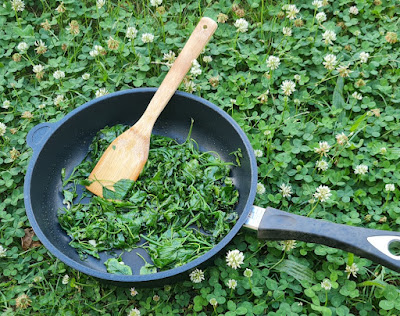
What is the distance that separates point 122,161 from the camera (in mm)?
1988

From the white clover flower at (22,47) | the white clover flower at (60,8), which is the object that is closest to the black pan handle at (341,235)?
the white clover flower at (22,47)

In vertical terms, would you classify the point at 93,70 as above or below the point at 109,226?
above

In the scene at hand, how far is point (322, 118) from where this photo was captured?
7.45 ft

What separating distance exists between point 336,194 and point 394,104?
0.61 meters

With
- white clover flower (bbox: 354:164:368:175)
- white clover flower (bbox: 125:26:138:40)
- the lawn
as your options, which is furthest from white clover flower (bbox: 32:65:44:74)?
white clover flower (bbox: 354:164:368:175)

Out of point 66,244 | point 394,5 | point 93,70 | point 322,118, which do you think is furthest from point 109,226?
point 394,5

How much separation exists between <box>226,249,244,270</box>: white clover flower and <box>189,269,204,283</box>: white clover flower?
0.41ft

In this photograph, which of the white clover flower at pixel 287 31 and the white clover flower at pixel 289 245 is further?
the white clover flower at pixel 287 31

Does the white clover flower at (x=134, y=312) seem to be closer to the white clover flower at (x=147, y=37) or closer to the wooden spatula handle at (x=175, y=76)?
the wooden spatula handle at (x=175, y=76)

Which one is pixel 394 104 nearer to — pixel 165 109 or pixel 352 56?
pixel 352 56

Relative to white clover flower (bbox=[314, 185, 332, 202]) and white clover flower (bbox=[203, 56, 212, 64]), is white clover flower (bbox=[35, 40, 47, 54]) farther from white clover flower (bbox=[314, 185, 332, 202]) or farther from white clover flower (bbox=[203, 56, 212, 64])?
white clover flower (bbox=[314, 185, 332, 202])

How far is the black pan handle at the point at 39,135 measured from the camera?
6.32ft

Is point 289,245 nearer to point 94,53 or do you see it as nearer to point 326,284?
point 326,284

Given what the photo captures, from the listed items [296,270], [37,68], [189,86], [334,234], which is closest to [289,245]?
[296,270]
